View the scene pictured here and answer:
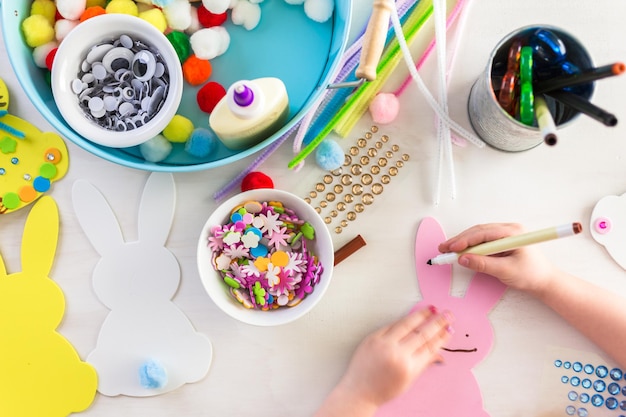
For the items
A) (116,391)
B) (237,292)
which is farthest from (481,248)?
(116,391)

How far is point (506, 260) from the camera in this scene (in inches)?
20.6

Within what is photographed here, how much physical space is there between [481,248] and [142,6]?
0.43 meters

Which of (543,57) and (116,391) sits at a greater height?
(543,57)

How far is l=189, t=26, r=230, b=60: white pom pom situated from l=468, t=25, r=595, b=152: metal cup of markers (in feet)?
0.88

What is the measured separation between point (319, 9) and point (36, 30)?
287 mm

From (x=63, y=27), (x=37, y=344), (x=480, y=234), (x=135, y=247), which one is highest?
(x=63, y=27)

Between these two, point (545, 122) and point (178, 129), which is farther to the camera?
point (178, 129)

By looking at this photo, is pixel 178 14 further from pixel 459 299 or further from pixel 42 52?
pixel 459 299

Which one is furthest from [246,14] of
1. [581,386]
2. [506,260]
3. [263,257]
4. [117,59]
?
[581,386]

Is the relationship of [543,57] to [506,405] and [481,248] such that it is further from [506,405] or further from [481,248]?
[506,405]

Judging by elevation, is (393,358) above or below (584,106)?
below

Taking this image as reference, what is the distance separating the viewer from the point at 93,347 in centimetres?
56

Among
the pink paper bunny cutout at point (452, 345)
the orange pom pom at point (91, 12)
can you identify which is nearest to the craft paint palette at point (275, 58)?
Result: the orange pom pom at point (91, 12)

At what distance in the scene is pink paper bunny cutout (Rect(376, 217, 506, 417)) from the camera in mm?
551
